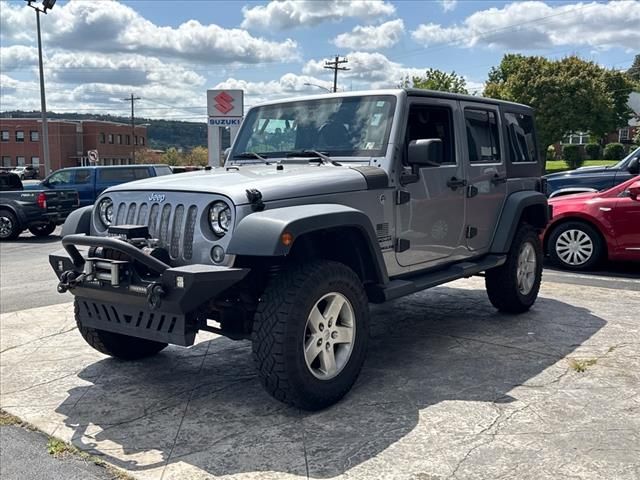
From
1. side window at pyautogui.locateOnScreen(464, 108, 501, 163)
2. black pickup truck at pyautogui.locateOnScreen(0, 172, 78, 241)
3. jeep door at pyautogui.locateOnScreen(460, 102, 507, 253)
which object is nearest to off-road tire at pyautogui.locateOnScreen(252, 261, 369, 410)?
jeep door at pyautogui.locateOnScreen(460, 102, 507, 253)

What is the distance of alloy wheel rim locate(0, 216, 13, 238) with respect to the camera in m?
15.1

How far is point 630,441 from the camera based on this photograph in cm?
345

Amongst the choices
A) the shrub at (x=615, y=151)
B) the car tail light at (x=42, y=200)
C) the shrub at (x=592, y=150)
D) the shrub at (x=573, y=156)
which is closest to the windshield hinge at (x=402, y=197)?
the car tail light at (x=42, y=200)

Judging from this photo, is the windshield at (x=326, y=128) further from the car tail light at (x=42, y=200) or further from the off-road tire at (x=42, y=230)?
the off-road tire at (x=42, y=230)

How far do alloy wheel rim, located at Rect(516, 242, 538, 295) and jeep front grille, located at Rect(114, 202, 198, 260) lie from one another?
3.60 meters

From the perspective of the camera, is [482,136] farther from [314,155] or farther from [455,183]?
[314,155]

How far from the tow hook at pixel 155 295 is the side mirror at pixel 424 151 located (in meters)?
2.07

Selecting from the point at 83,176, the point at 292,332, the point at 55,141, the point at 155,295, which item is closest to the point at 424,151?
the point at 292,332

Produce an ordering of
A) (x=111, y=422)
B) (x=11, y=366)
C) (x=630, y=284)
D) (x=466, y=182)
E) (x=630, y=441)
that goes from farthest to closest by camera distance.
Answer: (x=630, y=284) < (x=466, y=182) < (x=11, y=366) < (x=111, y=422) < (x=630, y=441)

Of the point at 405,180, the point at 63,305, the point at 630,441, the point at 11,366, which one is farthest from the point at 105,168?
the point at 630,441

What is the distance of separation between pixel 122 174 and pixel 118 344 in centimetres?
1526

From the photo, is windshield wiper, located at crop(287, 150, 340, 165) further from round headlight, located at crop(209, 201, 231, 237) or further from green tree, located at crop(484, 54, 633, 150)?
green tree, located at crop(484, 54, 633, 150)

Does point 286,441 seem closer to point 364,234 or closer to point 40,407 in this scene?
point 364,234

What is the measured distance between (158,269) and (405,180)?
1978 mm
